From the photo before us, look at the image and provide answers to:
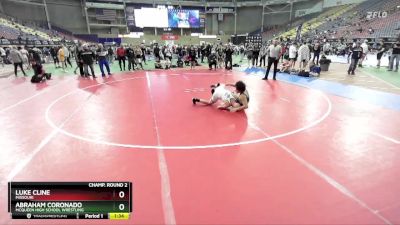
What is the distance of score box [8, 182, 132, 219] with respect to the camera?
2469mm

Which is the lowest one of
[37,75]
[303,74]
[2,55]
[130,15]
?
[303,74]

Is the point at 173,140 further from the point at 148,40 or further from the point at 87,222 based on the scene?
the point at 148,40

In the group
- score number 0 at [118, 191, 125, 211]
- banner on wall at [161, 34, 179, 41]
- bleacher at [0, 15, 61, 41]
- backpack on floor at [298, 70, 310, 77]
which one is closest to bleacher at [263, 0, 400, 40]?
backpack on floor at [298, 70, 310, 77]

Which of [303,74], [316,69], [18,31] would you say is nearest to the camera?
[303,74]

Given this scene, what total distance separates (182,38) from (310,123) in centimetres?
4383

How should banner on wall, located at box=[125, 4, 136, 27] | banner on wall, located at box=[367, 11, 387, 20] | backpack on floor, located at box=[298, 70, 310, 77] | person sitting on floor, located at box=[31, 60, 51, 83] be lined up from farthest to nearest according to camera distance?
1. banner on wall, located at box=[125, 4, 136, 27]
2. banner on wall, located at box=[367, 11, 387, 20]
3. backpack on floor, located at box=[298, 70, 310, 77]
4. person sitting on floor, located at box=[31, 60, 51, 83]

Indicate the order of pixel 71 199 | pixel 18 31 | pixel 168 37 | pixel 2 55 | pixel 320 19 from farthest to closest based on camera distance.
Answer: pixel 168 37 → pixel 320 19 → pixel 18 31 → pixel 2 55 → pixel 71 199

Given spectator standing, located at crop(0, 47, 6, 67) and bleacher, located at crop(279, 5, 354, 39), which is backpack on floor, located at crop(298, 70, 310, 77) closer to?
spectator standing, located at crop(0, 47, 6, 67)

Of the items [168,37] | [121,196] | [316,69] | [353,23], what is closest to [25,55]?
[316,69]

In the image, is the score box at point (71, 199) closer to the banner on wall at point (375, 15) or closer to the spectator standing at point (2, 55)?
the spectator standing at point (2, 55)

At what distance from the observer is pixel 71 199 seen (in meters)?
2.46

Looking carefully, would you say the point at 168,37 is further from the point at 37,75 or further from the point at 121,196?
the point at 121,196

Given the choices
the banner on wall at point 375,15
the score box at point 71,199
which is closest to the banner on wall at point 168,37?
the banner on wall at point 375,15

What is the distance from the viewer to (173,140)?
16.9ft
